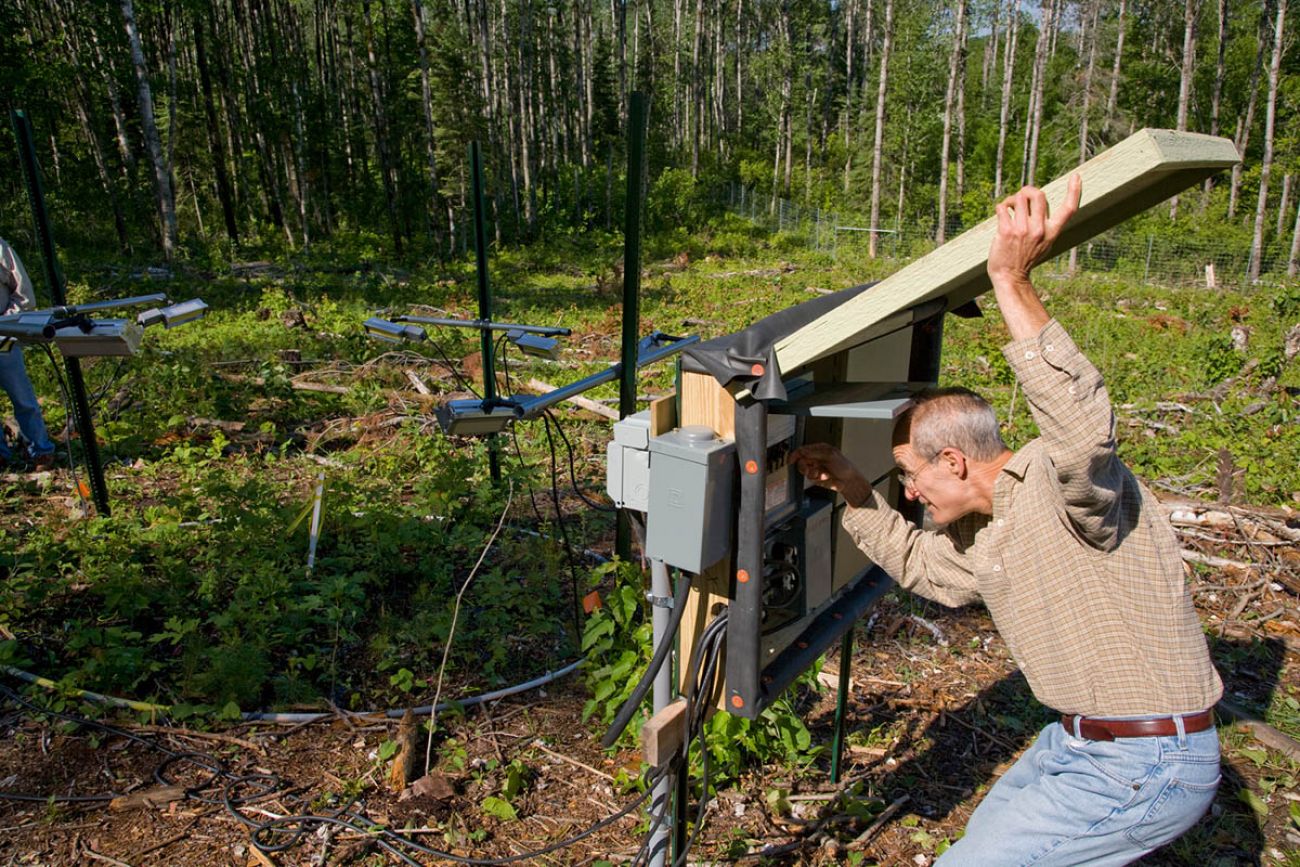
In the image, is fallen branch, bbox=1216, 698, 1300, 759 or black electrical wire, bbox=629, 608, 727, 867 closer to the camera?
black electrical wire, bbox=629, 608, 727, 867

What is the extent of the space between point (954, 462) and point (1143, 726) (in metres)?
0.69

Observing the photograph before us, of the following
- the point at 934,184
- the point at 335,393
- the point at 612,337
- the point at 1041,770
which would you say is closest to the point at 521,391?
the point at 335,393

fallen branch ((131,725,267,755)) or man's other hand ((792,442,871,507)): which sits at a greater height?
man's other hand ((792,442,871,507))

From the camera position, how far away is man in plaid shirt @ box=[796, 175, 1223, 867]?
1676mm

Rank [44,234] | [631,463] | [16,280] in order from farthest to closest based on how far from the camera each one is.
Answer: [16,280], [44,234], [631,463]

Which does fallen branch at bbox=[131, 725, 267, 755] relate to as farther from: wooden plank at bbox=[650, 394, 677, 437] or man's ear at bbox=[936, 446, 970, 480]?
man's ear at bbox=[936, 446, 970, 480]

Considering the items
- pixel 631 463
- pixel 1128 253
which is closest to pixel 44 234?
pixel 631 463

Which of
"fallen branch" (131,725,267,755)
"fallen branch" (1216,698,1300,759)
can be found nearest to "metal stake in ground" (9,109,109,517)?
"fallen branch" (131,725,267,755)

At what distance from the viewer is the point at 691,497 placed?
193 centimetres

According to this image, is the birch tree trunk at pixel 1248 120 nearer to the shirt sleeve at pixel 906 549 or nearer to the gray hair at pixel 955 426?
the shirt sleeve at pixel 906 549

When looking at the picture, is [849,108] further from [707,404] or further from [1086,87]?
[707,404]

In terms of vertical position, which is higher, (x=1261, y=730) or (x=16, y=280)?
(x=16, y=280)

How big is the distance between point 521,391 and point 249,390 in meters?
2.70

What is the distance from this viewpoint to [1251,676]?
14.8 ft
